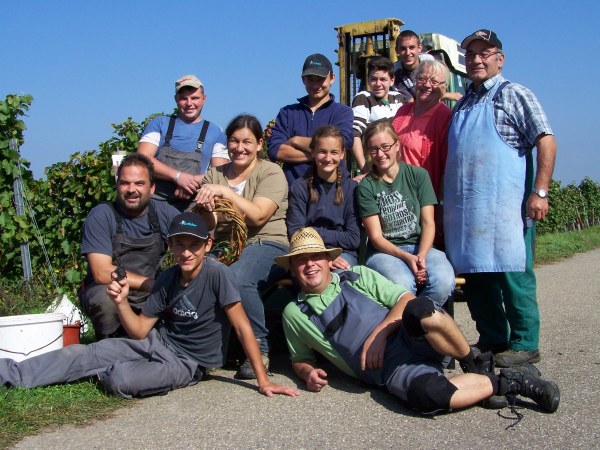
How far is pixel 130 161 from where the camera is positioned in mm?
5156

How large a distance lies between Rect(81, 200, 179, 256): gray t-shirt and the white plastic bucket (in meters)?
0.53

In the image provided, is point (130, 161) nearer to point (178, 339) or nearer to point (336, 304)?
point (178, 339)

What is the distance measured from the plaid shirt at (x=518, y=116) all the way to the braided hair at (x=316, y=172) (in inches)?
43.3

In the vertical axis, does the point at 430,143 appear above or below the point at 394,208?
above

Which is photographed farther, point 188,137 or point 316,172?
point 188,137

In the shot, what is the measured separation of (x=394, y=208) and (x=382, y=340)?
1.21 meters

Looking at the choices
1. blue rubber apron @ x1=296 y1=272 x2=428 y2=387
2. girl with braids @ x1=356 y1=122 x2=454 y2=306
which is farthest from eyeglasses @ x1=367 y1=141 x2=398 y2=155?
blue rubber apron @ x1=296 y1=272 x2=428 y2=387

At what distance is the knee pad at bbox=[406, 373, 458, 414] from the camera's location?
390cm

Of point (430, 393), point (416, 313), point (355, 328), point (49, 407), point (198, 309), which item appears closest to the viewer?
point (430, 393)

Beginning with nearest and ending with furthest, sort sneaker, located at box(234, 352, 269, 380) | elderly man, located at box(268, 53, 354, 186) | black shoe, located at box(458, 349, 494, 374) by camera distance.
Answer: black shoe, located at box(458, 349, 494, 374)
sneaker, located at box(234, 352, 269, 380)
elderly man, located at box(268, 53, 354, 186)

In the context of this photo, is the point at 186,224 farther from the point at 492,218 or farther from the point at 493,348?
the point at 493,348

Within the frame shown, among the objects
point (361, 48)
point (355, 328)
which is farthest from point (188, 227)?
point (361, 48)

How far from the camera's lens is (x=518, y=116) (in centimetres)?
500

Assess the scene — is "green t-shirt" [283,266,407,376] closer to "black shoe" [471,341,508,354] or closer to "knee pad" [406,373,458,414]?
"knee pad" [406,373,458,414]
